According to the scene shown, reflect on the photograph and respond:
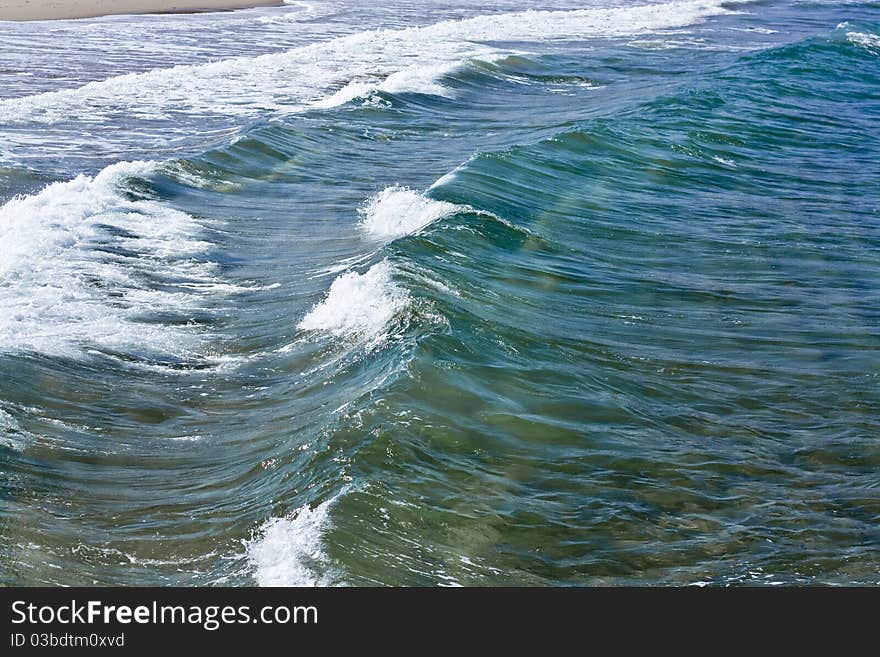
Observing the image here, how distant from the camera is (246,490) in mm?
7906

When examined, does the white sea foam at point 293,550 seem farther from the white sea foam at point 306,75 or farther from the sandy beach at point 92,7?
the sandy beach at point 92,7

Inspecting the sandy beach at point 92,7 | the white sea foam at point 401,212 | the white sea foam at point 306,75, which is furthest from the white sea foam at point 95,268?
the sandy beach at point 92,7

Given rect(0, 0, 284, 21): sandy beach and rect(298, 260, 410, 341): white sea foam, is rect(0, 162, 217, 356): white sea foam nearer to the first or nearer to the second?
rect(298, 260, 410, 341): white sea foam

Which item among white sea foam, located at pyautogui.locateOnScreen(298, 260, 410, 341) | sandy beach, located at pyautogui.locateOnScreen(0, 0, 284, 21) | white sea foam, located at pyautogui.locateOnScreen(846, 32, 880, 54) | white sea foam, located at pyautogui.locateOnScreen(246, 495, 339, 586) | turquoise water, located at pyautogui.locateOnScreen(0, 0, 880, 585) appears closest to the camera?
white sea foam, located at pyautogui.locateOnScreen(246, 495, 339, 586)

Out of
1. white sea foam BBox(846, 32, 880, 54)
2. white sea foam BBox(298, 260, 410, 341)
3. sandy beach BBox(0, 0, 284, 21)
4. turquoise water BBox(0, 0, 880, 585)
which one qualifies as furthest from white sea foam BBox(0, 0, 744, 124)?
white sea foam BBox(298, 260, 410, 341)

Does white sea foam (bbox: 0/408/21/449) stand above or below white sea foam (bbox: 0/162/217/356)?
below

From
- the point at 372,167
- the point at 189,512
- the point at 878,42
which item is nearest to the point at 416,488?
the point at 189,512

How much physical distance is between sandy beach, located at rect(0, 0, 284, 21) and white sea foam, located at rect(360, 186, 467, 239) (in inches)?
891

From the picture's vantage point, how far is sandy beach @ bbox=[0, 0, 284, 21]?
3384cm

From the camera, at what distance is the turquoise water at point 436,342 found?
23.9ft

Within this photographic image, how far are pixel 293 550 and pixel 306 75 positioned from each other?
70.0 feet
